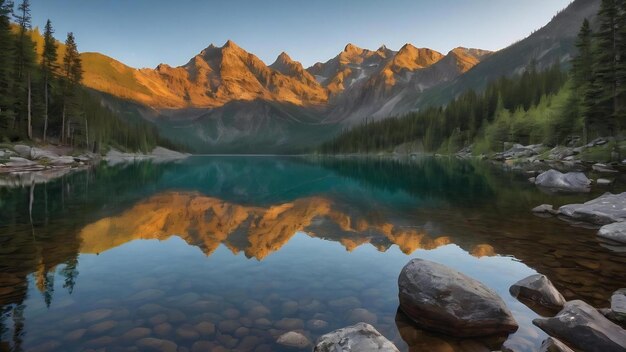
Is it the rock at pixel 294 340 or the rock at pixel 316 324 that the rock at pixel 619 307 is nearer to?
the rock at pixel 316 324

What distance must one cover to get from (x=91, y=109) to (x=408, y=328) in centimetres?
12182

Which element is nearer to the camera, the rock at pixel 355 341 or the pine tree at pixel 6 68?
the rock at pixel 355 341

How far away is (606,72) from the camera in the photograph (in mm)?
54969

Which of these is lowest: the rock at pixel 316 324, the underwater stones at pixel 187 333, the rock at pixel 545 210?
the underwater stones at pixel 187 333

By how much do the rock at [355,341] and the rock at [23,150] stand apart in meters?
72.9

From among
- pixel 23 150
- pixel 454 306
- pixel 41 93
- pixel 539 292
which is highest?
pixel 41 93

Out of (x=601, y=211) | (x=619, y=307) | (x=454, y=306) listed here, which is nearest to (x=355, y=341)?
(x=454, y=306)

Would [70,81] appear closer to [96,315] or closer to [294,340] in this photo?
[96,315]

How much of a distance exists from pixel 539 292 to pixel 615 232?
31.9 ft

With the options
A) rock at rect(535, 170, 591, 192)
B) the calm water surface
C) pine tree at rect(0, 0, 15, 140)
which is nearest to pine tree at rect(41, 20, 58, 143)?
pine tree at rect(0, 0, 15, 140)

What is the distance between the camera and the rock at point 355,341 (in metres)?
6.68

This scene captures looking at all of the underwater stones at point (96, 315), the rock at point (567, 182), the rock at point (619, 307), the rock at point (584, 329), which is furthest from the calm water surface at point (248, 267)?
the rock at point (567, 182)

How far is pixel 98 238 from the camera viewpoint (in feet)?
57.7

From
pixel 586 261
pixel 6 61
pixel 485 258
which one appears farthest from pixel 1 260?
pixel 6 61
